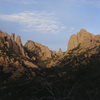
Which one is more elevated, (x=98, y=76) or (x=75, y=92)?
(x=98, y=76)

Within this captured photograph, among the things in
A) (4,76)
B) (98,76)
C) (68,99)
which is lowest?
(68,99)

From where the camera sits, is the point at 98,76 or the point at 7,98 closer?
the point at 7,98

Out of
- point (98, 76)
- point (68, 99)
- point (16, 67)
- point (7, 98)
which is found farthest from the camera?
point (16, 67)

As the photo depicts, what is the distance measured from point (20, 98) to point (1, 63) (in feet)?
275

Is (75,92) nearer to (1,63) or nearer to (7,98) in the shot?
(7,98)

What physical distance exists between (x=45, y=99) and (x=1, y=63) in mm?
91290

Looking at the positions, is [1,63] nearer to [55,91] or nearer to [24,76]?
[24,76]

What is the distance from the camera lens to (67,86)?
7362 centimetres

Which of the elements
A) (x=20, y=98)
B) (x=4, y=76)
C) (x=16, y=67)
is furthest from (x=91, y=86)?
(x=16, y=67)

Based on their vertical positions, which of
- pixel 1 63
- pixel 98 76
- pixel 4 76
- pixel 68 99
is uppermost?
pixel 1 63

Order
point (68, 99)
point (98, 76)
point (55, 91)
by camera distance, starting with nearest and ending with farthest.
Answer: point (68, 99)
point (55, 91)
point (98, 76)

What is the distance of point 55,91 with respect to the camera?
68.4 m

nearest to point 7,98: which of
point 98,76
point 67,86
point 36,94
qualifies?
point 36,94

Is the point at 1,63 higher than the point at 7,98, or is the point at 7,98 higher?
the point at 1,63
